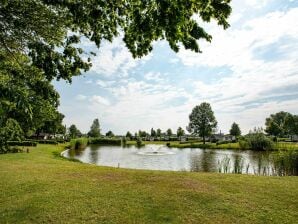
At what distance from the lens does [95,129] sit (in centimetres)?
9862

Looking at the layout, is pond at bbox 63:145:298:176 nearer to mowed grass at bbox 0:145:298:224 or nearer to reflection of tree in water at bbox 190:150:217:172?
reflection of tree in water at bbox 190:150:217:172

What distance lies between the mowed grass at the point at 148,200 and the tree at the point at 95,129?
85.4 meters

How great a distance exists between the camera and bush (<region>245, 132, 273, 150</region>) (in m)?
40.7

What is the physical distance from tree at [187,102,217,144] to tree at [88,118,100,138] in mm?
36545

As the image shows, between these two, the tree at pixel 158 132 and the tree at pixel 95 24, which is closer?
the tree at pixel 95 24

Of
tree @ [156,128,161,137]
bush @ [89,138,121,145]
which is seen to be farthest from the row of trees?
bush @ [89,138,121,145]

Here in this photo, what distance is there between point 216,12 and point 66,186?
837 centimetres

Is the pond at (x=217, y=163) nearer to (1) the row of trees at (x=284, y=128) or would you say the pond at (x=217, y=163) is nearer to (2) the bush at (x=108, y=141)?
(2) the bush at (x=108, y=141)

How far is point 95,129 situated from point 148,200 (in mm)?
92268

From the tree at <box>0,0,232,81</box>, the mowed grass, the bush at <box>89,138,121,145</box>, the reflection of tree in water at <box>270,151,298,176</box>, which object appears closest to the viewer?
the tree at <box>0,0,232,81</box>

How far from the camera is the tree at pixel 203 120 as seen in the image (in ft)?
242

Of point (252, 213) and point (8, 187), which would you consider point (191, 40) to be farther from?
point (8, 187)

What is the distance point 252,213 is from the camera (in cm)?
744

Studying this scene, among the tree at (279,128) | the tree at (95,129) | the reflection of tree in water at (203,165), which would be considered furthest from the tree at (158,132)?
the reflection of tree in water at (203,165)
